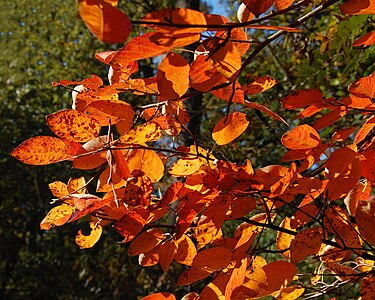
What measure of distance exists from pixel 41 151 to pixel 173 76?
8.1 inches

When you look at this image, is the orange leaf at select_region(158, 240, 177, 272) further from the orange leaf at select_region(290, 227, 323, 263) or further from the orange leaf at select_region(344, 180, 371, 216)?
the orange leaf at select_region(344, 180, 371, 216)

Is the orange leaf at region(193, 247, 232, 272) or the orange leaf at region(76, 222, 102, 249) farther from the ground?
the orange leaf at region(76, 222, 102, 249)

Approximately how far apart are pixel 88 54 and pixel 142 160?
231 inches

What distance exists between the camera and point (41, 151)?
66 centimetres

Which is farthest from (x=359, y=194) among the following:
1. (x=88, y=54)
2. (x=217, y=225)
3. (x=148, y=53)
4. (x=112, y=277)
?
(x=88, y=54)

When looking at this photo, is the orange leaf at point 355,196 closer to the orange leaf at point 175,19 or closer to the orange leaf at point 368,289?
the orange leaf at point 368,289

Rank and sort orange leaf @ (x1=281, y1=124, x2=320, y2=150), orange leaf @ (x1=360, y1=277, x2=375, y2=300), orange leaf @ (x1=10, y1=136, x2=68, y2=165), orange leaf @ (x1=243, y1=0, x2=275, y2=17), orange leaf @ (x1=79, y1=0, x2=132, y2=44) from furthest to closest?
orange leaf @ (x1=360, y1=277, x2=375, y2=300) < orange leaf @ (x1=281, y1=124, x2=320, y2=150) < orange leaf @ (x1=10, y1=136, x2=68, y2=165) < orange leaf @ (x1=243, y1=0, x2=275, y2=17) < orange leaf @ (x1=79, y1=0, x2=132, y2=44)

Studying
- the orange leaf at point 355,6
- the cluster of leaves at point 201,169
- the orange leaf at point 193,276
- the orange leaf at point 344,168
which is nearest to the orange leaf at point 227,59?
the cluster of leaves at point 201,169

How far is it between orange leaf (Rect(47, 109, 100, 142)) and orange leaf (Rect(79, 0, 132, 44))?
10.7 inches

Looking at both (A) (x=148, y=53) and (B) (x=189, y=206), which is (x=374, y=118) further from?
(A) (x=148, y=53)

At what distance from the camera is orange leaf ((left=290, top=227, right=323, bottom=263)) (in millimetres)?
774

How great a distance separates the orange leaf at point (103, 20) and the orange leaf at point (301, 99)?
0.46 meters

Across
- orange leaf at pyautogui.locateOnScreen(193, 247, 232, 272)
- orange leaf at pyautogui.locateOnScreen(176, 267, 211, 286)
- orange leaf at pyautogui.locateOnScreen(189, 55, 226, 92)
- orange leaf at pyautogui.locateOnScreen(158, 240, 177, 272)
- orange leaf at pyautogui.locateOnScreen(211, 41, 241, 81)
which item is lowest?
orange leaf at pyautogui.locateOnScreen(176, 267, 211, 286)

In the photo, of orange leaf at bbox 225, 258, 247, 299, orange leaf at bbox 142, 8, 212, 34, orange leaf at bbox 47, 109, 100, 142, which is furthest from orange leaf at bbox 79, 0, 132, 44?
orange leaf at bbox 225, 258, 247, 299
